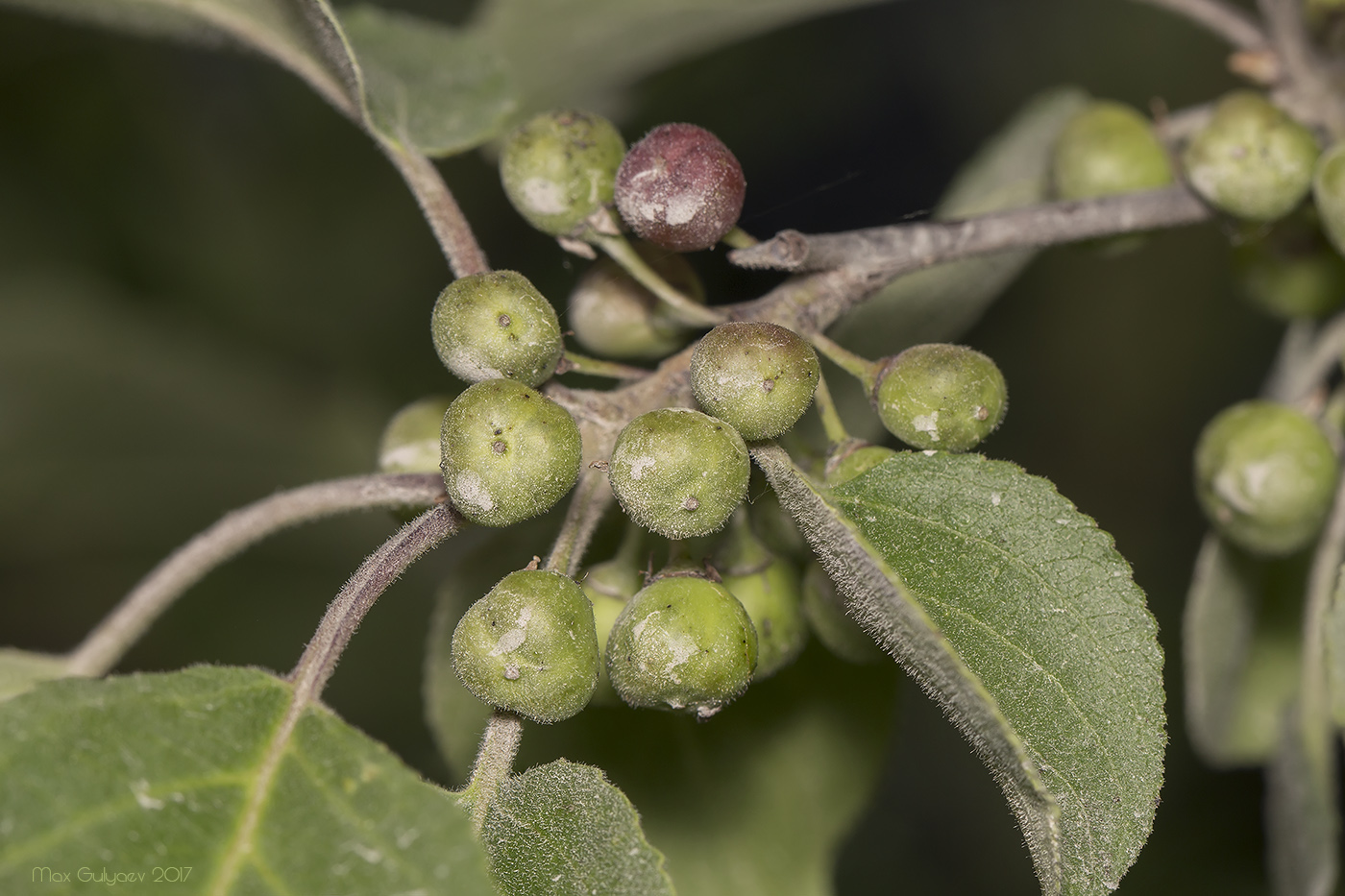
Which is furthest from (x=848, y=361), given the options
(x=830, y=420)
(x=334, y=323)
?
(x=334, y=323)

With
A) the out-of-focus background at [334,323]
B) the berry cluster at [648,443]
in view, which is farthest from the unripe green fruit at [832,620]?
the out-of-focus background at [334,323]

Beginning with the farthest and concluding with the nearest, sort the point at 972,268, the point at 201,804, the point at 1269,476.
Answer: the point at 972,268 → the point at 1269,476 → the point at 201,804

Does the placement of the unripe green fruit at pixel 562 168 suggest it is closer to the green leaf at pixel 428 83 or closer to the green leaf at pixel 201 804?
the green leaf at pixel 428 83

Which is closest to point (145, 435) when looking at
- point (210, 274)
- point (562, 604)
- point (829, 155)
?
point (210, 274)

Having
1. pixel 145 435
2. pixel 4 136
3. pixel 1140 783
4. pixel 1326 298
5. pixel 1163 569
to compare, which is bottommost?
pixel 1163 569

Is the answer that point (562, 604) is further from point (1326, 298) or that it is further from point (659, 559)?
point (1326, 298)

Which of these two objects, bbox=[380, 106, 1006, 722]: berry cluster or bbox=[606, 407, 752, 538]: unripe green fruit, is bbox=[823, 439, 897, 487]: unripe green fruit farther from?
bbox=[606, 407, 752, 538]: unripe green fruit

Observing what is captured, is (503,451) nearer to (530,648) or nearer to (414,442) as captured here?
(530,648)
